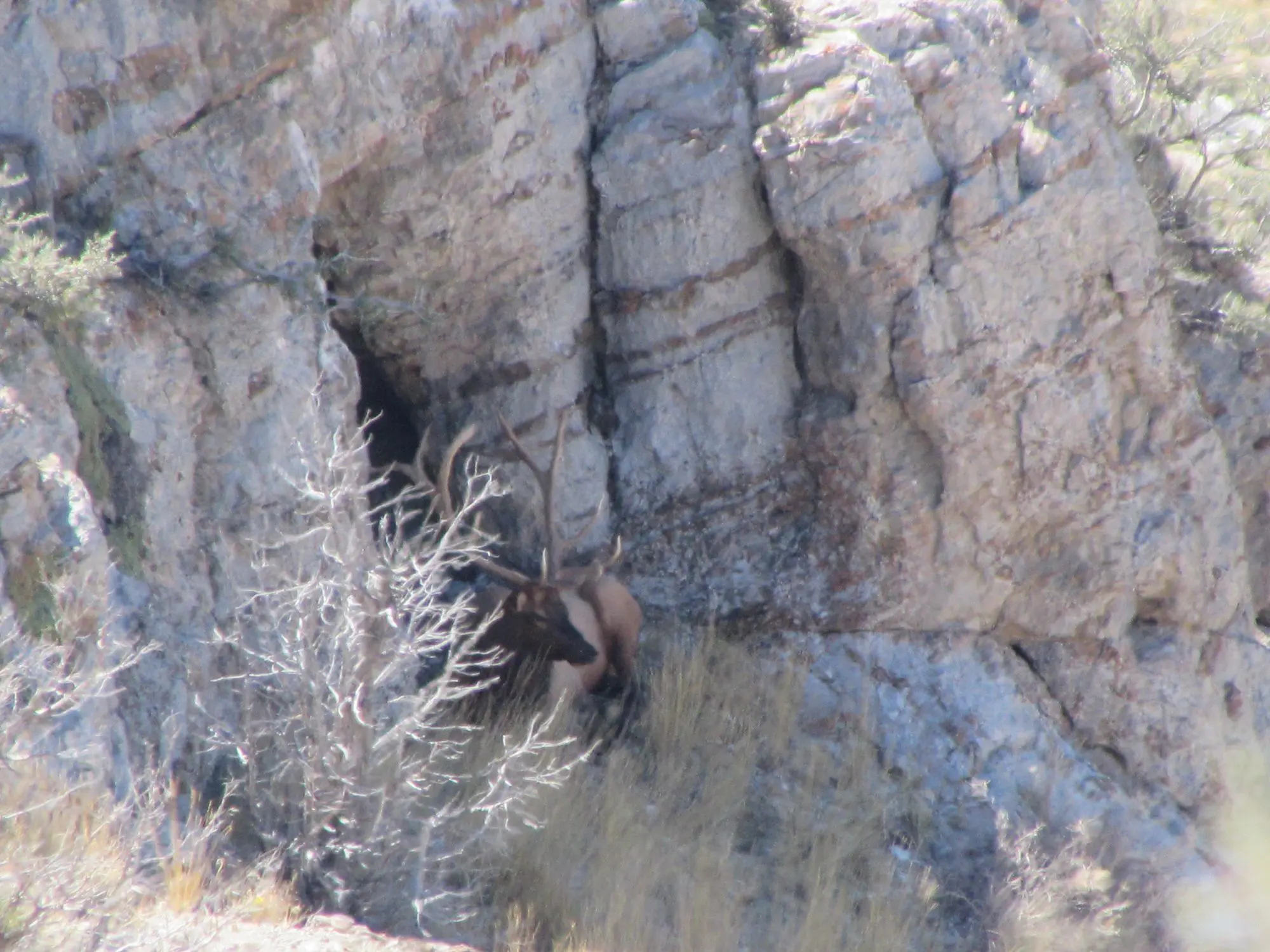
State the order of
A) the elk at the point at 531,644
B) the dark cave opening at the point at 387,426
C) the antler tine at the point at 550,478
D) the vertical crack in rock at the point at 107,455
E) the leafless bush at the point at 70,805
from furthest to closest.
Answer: the dark cave opening at the point at 387,426, the antler tine at the point at 550,478, the elk at the point at 531,644, the vertical crack in rock at the point at 107,455, the leafless bush at the point at 70,805

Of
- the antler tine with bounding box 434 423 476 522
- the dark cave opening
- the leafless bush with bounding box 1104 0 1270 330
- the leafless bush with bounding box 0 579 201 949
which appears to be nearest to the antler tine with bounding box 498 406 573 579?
the antler tine with bounding box 434 423 476 522

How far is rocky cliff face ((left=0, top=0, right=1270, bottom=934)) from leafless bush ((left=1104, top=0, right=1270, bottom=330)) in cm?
91

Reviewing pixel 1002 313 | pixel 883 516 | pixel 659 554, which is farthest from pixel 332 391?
pixel 1002 313

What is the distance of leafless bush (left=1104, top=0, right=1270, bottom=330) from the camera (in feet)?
27.0

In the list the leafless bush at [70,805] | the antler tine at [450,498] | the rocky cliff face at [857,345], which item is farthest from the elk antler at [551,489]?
the leafless bush at [70,805]

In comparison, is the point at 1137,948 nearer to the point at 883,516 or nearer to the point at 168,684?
the point at 883,516

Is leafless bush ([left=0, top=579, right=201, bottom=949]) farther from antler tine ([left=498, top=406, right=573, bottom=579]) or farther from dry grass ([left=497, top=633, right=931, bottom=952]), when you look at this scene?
antler tine ([left=498, top=406, right=573, bottom=579])

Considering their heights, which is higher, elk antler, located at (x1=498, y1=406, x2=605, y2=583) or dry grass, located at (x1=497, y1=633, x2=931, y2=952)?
elk antler, located at (x1=498, y1=406, x2=605, y2=583)

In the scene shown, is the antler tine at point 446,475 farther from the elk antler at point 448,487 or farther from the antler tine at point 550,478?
the antler tine at point 550,478

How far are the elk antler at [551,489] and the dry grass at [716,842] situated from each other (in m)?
0.87

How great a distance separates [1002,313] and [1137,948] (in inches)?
135

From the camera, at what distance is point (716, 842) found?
6.21m

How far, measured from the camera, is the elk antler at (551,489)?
7148 millimetres

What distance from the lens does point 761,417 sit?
7.47 meters
